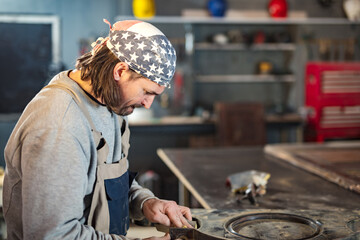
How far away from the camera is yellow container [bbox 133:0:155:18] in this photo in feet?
19.2

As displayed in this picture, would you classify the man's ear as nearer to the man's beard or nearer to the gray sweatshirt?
the man's beard

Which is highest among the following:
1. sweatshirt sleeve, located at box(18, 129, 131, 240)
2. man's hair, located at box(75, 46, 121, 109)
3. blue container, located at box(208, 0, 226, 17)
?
blue container, located at box(208, 0, 226, 17)

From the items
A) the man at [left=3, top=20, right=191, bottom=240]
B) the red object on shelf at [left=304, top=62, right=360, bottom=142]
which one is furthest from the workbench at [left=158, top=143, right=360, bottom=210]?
the red object on shelf at [left=304, top=62, right=360, bottom=142]

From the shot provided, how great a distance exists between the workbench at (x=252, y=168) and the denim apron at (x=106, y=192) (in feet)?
1.77

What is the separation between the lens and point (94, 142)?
1.47 m

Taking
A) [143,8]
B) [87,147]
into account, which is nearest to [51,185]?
[87,147]

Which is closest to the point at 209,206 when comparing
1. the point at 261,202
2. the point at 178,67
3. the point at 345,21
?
the point at 261,202

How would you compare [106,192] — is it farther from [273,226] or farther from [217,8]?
[217,8]

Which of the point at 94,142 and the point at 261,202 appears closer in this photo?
the point at 94,142

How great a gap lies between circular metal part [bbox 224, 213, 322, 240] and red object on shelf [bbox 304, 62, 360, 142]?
4616 mm

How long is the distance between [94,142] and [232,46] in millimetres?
5094

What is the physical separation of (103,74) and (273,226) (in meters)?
0.75

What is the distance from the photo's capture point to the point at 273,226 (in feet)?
5.14

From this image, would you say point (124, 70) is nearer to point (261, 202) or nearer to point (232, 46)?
point (261, 202)
